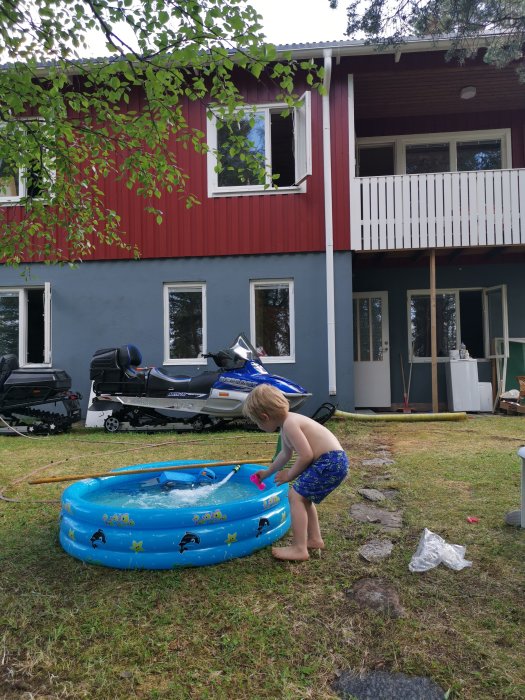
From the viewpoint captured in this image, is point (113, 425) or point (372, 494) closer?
point (372, 494)

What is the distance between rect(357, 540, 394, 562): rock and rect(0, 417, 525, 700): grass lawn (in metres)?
0.05

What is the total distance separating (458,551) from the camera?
103 inches

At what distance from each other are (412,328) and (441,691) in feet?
29.4

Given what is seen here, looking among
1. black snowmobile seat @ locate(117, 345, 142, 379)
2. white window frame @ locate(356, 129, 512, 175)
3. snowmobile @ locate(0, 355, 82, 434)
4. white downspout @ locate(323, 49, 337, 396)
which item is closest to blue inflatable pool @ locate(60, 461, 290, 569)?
black snowmobile seat @ locate(117, 345, 142, 379)

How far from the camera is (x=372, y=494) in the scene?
12.4ft

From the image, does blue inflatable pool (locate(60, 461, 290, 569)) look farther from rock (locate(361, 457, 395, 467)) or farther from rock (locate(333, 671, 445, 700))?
rock (locate(361, 457, 395, 467))

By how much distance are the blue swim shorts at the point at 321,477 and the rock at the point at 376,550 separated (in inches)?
16.1

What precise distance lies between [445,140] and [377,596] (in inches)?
401

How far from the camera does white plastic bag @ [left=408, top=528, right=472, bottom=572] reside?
8.16ft

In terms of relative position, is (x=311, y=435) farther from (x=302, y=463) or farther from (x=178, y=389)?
(x=178, y=389)

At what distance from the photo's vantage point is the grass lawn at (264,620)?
1669 millimetres

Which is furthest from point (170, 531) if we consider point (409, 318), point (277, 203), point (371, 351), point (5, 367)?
point (409, 318)

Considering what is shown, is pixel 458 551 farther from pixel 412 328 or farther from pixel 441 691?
pixel 412 328

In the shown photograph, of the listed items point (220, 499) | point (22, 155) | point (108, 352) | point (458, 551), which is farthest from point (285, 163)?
point (458, 551)
